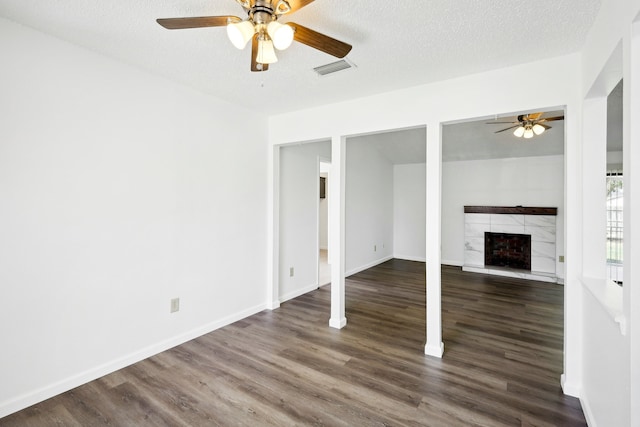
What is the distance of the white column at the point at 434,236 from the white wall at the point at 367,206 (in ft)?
9.51

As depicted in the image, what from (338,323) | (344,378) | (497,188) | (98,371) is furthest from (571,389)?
(497,188)

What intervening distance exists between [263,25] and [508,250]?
622 centimetres

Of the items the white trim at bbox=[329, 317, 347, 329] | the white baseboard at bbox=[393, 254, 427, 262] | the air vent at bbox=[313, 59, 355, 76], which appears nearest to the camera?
the air vent at bbox=[313, 59, 355, 76]

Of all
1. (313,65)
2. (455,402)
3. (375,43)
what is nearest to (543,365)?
(455,402)

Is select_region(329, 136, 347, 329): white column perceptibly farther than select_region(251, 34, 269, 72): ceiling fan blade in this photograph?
Yes

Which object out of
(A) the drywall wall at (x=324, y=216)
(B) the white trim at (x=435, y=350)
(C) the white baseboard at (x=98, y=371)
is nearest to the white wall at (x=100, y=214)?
(C) the white baseboard at (x=98, y=371)

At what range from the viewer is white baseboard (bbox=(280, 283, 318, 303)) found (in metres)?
4.26

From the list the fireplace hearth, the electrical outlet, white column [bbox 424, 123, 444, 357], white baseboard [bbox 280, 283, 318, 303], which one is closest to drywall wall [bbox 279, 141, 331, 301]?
white baseboard [bbox 280, 283, 318, 303]

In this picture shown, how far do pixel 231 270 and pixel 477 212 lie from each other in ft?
16.5

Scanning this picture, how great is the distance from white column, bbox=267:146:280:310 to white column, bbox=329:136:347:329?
2.90 feet

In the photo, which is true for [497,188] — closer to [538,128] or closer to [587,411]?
[538,128]

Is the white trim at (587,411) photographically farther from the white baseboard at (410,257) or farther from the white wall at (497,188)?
the white baseboard at (410,257)

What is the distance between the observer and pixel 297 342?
304cm

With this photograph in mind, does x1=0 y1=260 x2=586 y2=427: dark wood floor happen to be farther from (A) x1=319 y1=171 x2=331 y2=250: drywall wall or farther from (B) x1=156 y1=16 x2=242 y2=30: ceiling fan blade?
(A) x1=319 y1=171 x2=331 y2=250: drywall wall
